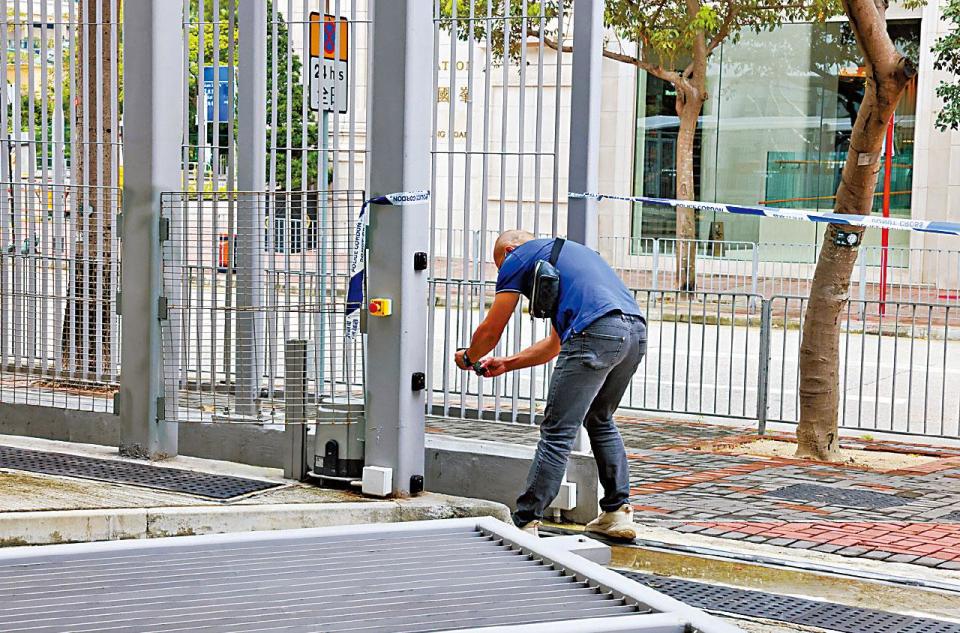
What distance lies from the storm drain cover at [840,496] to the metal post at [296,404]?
9.44 feet

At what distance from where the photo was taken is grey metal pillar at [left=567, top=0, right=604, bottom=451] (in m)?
6.88

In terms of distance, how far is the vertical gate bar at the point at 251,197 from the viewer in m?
7.57

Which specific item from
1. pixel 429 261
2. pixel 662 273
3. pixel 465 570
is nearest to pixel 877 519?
pixel 429 261

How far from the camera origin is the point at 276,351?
742 cm

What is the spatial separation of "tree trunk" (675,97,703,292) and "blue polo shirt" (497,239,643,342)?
674 inches

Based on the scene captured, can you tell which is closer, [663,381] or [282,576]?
[282,576]

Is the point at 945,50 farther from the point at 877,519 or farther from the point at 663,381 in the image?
the point at 877,519

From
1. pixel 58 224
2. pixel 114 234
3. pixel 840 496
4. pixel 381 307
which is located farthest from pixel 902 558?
pixel 58 224

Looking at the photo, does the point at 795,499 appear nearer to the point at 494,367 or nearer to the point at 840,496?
the point at 840,496

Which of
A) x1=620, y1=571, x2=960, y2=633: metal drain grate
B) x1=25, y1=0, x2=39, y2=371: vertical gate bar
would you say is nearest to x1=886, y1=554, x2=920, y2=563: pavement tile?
x1=620, y1=571, x2=960, y2=633: metal drain grate

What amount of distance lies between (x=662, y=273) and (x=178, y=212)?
18.4 m

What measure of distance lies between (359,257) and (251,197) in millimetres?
998

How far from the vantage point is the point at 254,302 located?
25.2 ft

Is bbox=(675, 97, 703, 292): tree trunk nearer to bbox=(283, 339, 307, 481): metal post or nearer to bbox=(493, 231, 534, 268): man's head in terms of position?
bbox=(283, 339, 307, 481): metal post
